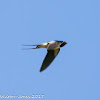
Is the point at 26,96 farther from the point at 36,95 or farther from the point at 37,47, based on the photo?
the point at 37,47

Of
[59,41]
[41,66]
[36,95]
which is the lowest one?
[36,95]

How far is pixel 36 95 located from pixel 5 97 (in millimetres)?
1248

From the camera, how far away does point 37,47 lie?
11758 millimetres

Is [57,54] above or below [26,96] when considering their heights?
above

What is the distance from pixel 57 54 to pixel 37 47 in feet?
2.66

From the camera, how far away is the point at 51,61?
1156 centimetres

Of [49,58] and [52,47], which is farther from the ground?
[52,47]

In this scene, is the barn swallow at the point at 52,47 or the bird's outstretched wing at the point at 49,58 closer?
the bird's outstretched wing at the point at 49,58

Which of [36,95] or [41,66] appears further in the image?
[36,95]

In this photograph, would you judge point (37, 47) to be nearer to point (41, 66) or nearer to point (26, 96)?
point (41, 66)

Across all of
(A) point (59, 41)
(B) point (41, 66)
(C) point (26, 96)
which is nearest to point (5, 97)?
(C) point (26, 96)

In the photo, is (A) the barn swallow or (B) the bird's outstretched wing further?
(A) the barn swallow

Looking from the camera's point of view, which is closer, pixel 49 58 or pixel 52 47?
pixel 49 58

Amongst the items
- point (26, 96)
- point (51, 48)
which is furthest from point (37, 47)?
point (26, 96)
